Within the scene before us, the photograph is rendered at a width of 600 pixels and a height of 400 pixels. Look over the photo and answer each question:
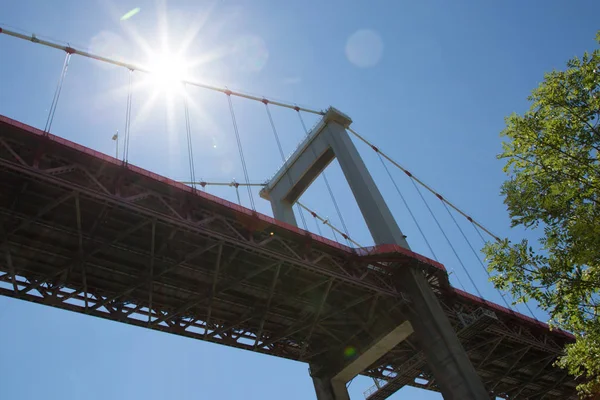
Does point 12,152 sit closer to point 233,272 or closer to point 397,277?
point 233,272

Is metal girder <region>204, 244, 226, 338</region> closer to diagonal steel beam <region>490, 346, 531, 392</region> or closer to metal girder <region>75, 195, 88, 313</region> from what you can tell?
metal girder <region>75, 195, 88, 313</region>

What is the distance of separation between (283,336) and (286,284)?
343cm

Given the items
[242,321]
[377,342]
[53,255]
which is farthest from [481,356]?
[53,255]

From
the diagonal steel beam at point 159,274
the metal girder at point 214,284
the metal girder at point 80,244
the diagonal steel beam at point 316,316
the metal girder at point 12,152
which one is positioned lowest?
the diagonal steel beam at point 316,316

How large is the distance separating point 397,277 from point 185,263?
1141 centimetres

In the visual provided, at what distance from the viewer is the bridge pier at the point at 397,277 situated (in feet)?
76.7

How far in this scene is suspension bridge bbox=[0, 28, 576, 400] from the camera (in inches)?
730

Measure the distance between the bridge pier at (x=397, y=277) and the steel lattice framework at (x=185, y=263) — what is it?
2.83ft

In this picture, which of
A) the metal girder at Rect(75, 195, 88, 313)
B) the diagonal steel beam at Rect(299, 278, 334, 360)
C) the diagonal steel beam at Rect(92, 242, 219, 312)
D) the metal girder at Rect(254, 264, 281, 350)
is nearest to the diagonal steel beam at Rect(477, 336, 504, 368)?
the diagonal steel beam at Rect(299, 278, 334, 360)

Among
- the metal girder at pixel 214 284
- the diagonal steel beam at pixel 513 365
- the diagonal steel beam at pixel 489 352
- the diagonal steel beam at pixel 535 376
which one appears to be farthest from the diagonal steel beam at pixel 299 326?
the diagonal steel beam at pixel 535 376

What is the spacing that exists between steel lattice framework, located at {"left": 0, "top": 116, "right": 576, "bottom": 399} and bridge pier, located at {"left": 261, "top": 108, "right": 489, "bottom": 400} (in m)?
0.86

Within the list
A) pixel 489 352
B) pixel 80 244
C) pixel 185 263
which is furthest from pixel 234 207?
pixel 489 352

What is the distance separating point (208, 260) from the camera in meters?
22.4

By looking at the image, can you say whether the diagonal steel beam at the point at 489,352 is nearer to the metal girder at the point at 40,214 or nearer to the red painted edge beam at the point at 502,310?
the red painted edge beam at the point at 502,310
